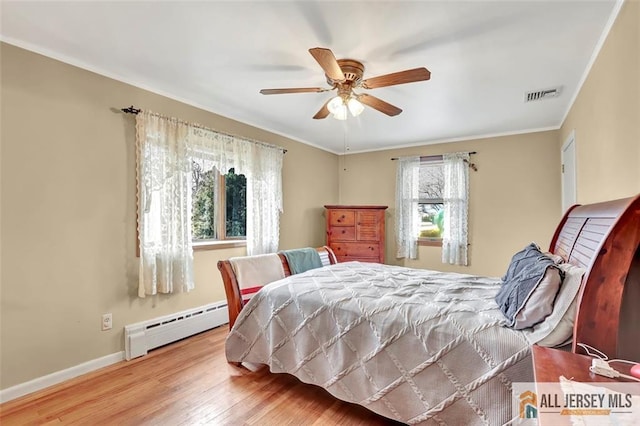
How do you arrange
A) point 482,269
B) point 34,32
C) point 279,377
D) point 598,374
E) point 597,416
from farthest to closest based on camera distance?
point 482,269 → point 279,377 → point 34,32 → point 598,374 → point 597,416

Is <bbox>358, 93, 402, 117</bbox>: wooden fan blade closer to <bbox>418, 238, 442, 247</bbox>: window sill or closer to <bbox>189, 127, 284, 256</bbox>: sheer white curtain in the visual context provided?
<bbox>189, 127, 284, 256</bbox>: sheer white curtain

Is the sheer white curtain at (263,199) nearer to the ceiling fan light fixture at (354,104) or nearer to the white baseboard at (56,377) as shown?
the white baseboard at (56,377)

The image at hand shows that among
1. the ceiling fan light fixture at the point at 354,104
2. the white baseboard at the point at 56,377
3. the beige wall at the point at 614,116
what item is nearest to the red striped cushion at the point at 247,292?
the white baseboard at the point at 56,377

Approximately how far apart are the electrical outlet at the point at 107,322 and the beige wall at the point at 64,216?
0.04 m

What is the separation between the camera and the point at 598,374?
3.16 feet

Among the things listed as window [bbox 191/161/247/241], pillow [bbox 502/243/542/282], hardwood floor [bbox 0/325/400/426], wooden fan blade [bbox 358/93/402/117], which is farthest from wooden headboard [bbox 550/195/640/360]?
window [bbox 191/161/247/241]

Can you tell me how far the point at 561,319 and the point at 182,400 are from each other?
2.26 m

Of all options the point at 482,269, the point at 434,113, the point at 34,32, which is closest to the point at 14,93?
the point at 34,32

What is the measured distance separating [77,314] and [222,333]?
1.31 metres

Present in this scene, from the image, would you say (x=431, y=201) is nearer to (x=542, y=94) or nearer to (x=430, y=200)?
(x=430, y=200)

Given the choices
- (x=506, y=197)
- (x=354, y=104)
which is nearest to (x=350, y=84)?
(x=354, y=104)

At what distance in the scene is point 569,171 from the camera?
3346mm

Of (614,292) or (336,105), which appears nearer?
(614,292)

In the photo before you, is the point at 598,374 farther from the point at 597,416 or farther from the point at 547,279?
the point at 547,279
